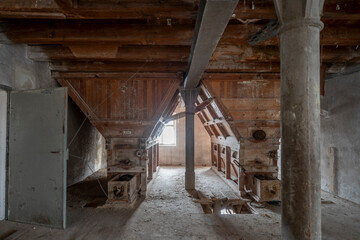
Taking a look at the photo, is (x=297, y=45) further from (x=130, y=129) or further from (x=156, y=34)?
(x=130, y=129)

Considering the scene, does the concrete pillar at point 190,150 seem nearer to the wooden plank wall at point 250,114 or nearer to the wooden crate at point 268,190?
the wooden plank wall at point 250,114

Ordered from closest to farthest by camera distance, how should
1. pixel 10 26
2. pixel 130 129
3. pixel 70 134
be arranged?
pixel 10 26, pixel 130 129, pixel 70 134

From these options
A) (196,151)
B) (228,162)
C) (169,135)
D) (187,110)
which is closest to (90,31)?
(187,110)

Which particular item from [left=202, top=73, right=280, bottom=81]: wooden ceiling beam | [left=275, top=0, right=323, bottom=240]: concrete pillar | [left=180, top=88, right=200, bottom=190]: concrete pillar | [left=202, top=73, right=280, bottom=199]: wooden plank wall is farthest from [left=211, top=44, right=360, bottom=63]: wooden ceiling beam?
[left=275, top=0, right=323, bottom=240]: concrete pillar

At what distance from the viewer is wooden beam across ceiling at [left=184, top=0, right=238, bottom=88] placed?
1708mm

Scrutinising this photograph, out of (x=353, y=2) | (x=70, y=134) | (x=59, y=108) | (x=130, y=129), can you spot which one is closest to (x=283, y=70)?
(x=353, y=2)

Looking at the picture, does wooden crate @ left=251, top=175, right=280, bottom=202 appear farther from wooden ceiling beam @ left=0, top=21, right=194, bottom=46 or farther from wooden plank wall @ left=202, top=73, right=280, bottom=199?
wooden ceiling beam @ left=0, top=21, right=194, bottom=46

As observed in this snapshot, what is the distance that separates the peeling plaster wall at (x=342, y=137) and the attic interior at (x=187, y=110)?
0.09 ft

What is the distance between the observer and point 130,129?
4.63 metres

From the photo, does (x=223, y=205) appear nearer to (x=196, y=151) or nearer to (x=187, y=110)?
(x=187, y=110)

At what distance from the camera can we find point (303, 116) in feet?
5.11

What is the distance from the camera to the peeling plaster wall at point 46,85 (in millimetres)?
3219

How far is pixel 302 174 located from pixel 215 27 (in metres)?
1.59

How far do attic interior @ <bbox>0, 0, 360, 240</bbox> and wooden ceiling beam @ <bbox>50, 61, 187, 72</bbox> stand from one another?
0.9 inches
